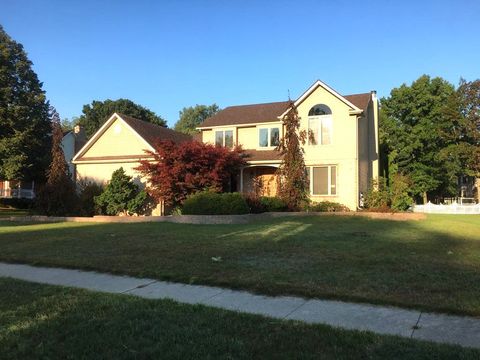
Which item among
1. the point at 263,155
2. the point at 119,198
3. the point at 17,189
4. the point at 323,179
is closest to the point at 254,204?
the point at 323,179

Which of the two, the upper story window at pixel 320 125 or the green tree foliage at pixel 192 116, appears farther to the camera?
the green tree foliage at pixel 192 116

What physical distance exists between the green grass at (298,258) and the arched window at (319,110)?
11.2m

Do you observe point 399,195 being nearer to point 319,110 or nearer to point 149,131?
point 319,110

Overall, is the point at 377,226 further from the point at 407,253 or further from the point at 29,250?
the point at 29,250

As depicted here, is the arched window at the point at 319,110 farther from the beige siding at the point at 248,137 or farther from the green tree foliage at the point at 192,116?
the green tree foliage at the point at 192,116

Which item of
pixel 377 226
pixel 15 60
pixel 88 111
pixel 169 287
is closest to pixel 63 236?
pixel 169 287

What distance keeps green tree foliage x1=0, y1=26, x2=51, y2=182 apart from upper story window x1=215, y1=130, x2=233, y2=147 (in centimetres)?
1696

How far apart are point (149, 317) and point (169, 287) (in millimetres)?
1872

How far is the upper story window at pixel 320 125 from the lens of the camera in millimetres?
25906

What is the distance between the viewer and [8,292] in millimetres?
7371

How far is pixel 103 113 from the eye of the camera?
2847 inches

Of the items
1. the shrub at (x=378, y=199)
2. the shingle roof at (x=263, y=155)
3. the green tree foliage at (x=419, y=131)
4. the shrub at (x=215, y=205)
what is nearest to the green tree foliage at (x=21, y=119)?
the shingle roof at (x=263, y=155)

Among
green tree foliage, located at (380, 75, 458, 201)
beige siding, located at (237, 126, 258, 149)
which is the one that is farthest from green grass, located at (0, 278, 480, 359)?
green tree foliage, located at (380, 75, 458, 201)

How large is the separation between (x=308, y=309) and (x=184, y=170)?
17921 millimetres
